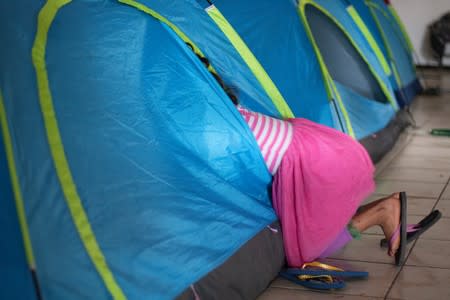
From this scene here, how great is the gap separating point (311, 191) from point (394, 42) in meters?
4.28

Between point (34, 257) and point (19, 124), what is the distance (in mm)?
361

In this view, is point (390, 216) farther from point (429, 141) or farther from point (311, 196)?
point (429, 141)

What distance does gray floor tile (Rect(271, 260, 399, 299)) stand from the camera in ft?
9.05

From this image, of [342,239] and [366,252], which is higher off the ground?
[342,239]

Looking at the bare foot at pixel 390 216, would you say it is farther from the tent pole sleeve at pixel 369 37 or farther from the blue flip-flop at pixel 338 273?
the tent pole sleeve at pixel 369 37

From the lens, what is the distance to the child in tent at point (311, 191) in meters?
2.96

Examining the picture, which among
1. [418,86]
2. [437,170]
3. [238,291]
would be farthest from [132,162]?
[418,86]

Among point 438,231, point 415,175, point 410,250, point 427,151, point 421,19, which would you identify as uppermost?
point 410,250

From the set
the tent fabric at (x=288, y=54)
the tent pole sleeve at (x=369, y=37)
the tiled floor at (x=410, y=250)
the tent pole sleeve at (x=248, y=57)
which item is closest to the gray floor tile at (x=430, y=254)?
the tiled floor at (x=410, y=250)

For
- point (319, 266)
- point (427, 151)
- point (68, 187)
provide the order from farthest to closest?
1. point (427, 151)
2. point (319, 266)
3. point (68, 187)

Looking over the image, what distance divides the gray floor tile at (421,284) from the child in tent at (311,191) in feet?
0.36

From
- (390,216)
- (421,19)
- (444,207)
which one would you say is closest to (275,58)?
(444,207)

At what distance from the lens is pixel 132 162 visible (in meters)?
2.35

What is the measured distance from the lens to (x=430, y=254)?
311cm
